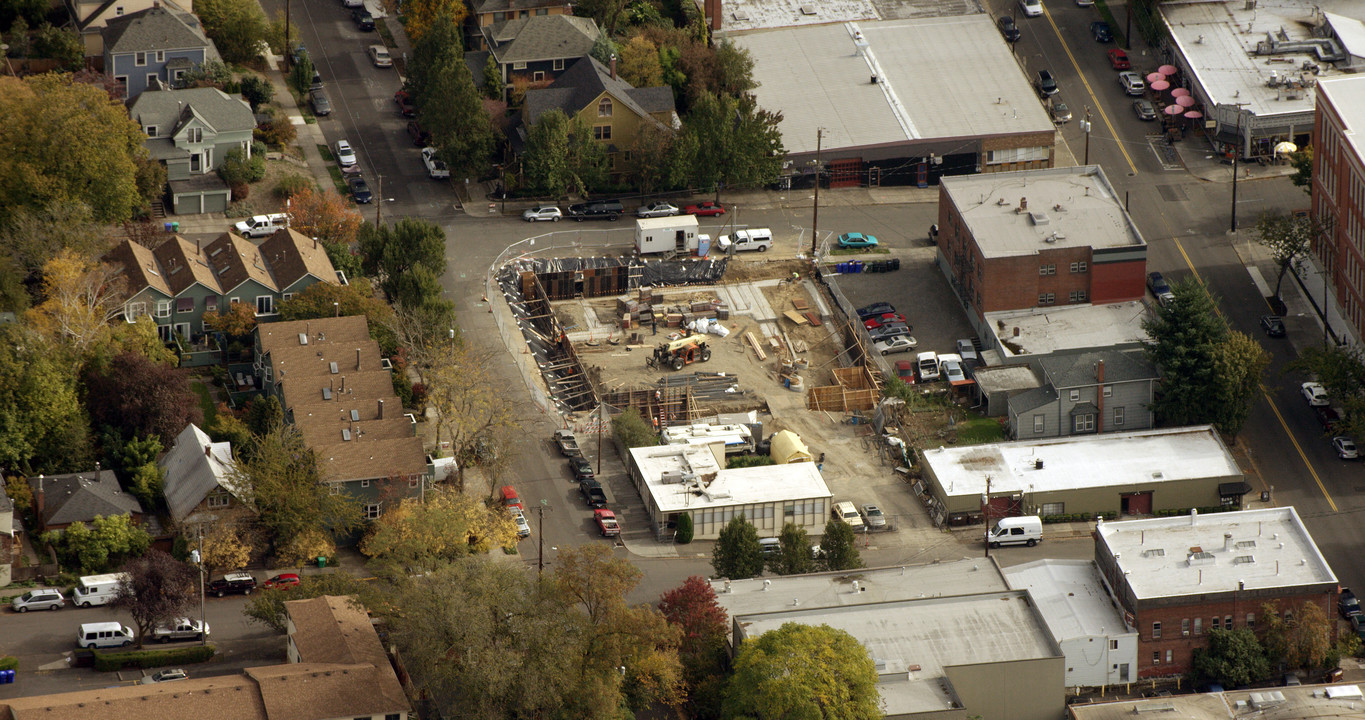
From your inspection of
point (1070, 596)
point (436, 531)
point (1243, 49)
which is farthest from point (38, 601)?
point (1243, 49)

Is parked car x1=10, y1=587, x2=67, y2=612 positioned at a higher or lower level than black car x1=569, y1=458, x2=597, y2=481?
lower

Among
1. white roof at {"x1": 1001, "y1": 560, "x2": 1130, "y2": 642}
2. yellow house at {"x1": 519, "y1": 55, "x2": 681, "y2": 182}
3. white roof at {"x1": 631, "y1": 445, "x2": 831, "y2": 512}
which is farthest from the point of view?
yellow house at {"x1": 519, "y1": 55, "x2": 681, "y2": 182}

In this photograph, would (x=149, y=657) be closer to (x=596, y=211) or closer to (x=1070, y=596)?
(x=1070, y=596)

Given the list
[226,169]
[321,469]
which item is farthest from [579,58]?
[321,469]

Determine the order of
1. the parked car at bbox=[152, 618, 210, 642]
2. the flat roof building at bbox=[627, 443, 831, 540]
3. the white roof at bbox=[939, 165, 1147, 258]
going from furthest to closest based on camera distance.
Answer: the white roof at bbox=[939, 165, 1147, 258] → the flat roof building at bbox=[627, 443, 831, 540] → the parked car at bbox=[152, 618, 210, 642]

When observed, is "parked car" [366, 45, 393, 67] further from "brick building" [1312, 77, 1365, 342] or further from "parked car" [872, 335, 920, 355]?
"brick building" [1312, 77, 1365, 342]

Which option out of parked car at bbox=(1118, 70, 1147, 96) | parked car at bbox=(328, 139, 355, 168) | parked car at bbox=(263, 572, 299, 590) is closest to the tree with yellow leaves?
parked car at bbox=(263, 572, 299, 590)
